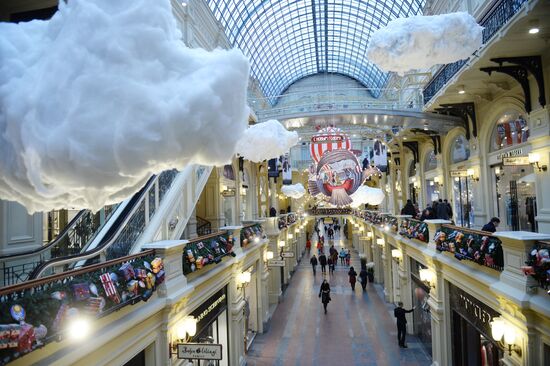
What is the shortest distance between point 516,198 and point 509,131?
2.23 m

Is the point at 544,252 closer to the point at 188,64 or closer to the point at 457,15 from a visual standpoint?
the point at 457,15

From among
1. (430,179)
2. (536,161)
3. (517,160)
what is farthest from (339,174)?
(430,179)

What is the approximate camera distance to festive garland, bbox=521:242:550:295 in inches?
197

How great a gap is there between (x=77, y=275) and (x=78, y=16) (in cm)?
325

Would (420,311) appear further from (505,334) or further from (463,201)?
(505,334)

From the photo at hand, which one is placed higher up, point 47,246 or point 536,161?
point 536,161

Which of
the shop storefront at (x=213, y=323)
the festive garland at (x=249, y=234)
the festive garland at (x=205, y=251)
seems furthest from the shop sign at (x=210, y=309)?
the festive garland at (x=249, y=234)

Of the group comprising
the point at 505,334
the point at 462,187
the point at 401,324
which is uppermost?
the point at 462,187

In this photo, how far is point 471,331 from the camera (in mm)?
9000

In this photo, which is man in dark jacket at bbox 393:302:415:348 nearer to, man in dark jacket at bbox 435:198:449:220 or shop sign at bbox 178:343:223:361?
man in dark jacket at bbox 435:198:449:220

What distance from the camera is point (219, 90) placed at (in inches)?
101

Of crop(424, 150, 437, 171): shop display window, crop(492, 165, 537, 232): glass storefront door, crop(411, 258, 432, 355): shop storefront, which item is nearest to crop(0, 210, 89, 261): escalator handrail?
crop(411, 258, 432, 355): shop storefront

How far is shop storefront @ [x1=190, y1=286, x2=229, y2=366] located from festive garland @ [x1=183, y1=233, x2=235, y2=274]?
3.88 ft

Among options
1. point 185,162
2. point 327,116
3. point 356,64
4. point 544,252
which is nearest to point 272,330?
point 327,116
